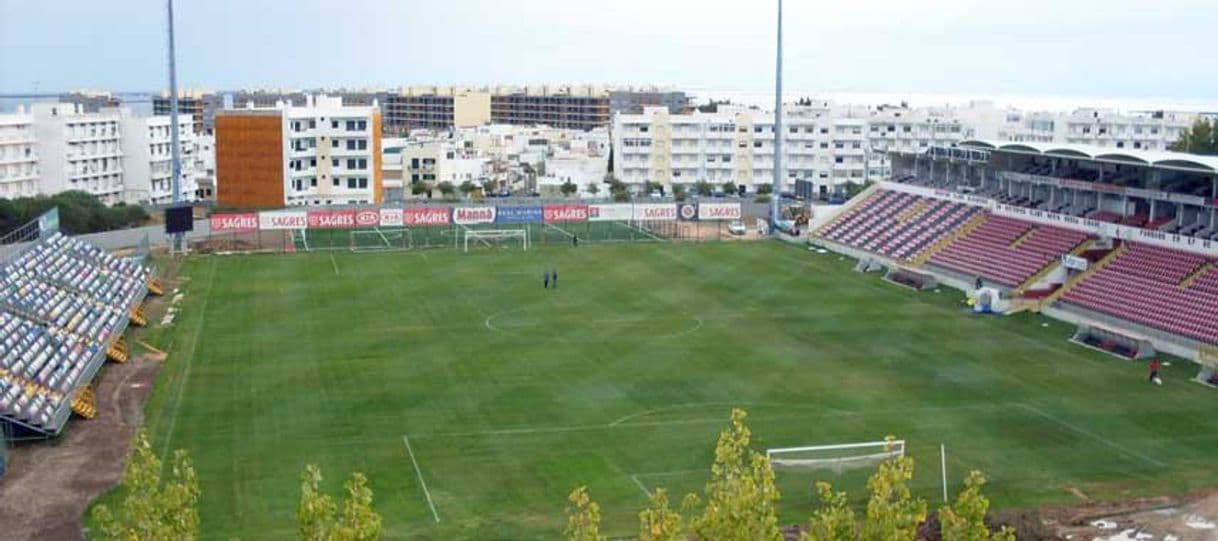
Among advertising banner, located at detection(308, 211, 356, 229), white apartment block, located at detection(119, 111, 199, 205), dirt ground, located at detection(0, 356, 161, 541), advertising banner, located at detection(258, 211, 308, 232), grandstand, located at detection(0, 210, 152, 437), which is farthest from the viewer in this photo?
white apartment block, located at detection(119, 111, 199, 205)

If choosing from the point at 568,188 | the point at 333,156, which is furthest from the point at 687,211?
the point at 568,188

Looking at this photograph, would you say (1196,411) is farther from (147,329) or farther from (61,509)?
(147,329)

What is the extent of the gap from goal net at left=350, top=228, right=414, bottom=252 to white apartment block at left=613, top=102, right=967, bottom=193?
37173 mm

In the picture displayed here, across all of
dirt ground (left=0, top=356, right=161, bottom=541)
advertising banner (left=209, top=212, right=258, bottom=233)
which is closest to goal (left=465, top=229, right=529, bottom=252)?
advertising banner (left=209, top=212, right=258, bottom=233)

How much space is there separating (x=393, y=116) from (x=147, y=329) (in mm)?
150385

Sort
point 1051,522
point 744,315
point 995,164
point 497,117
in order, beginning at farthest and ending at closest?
point 497,117
point 995,164
point 744,315
point 1051,522

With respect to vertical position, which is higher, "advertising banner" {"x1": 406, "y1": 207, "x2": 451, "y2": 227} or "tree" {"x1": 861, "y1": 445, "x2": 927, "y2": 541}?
"tree" {"x1": 861, "y1": 445, "x2": 927, "y2": 541}

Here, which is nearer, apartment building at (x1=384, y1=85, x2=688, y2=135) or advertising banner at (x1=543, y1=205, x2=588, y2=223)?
advertising banner at (x1=543, y1=205, x2=588, y2=223)

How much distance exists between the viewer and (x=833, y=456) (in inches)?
996

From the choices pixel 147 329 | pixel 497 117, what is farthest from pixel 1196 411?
pixel 497 117

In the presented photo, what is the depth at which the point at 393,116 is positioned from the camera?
187000 mm

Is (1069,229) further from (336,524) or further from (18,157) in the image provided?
(18,157)

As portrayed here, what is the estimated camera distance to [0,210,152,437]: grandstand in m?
27.3

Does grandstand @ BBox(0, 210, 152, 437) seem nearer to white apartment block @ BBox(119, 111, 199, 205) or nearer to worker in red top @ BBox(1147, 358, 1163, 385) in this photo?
worker in red top @ BBox(1147, 358, 1163, 385)
